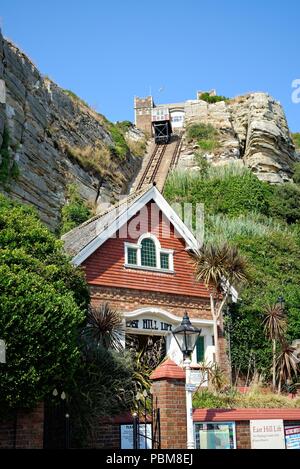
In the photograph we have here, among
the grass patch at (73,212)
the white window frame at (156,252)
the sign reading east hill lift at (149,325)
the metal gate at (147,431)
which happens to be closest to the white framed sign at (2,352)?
the metal gate at (147,431)

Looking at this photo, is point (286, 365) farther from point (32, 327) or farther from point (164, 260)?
point (32, 327)

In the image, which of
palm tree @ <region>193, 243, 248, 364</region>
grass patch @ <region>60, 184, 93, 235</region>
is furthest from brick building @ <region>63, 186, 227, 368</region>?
grass patch @ <region>60, 184, 93, 235</region>

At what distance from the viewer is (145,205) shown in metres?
24.5

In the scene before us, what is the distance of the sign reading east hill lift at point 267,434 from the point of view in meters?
15.7

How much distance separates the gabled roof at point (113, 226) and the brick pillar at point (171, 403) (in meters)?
8.42

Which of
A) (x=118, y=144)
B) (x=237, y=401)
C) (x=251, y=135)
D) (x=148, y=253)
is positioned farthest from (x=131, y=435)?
(x=251, y=135)

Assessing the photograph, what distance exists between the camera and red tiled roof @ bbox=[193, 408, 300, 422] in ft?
51.0

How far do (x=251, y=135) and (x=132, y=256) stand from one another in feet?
104

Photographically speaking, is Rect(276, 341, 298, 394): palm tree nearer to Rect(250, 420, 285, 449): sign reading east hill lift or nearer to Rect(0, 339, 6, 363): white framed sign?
Rect(250, 420, 285, 449): sign reading east hill lift

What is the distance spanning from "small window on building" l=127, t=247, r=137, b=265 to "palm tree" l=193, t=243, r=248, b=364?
7.76 ft

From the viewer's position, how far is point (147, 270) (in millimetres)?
24047
